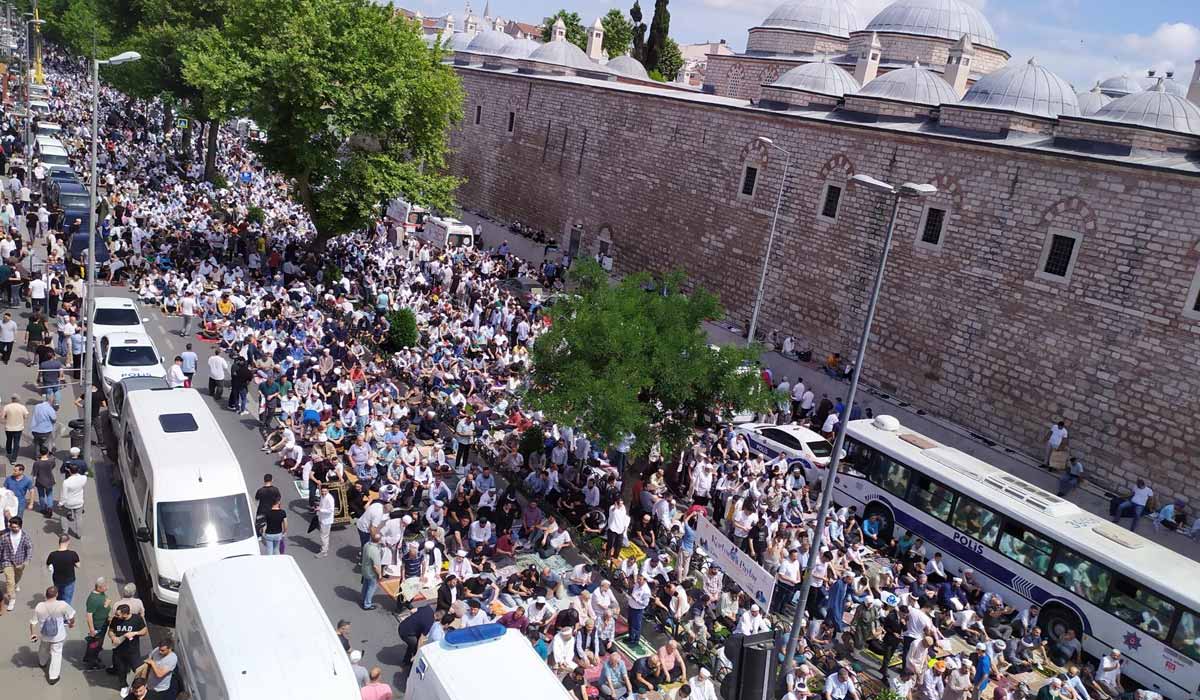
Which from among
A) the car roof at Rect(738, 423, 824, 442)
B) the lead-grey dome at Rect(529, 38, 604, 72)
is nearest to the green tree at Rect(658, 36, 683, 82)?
the lead-grey dome at Rect(529, 38, 604, 72)

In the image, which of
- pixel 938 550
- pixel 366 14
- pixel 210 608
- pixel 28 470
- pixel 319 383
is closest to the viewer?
pixel 210 608

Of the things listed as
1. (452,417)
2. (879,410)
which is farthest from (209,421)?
(879,410)

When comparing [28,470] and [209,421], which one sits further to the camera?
[28,470]

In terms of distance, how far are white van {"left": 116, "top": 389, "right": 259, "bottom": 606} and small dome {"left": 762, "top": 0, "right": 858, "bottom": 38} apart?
3716cm

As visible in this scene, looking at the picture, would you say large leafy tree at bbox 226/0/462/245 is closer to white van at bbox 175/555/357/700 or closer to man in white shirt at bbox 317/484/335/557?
man in white shirt at bbox 317/484/335/557

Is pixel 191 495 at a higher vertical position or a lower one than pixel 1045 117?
lower

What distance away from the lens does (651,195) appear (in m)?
32.1

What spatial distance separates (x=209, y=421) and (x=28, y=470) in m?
3.64

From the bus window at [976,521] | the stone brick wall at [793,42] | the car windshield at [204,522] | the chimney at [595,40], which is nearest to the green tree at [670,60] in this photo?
the chimney at [595,40]

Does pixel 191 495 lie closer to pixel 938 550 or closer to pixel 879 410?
pixel 938 550

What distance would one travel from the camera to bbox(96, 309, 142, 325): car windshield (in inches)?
699

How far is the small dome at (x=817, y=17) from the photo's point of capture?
1656 inches

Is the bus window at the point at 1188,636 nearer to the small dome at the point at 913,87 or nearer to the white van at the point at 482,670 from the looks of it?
the white van at the point at 482,670

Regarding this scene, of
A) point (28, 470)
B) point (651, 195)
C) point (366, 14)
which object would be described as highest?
point (366, 14)
